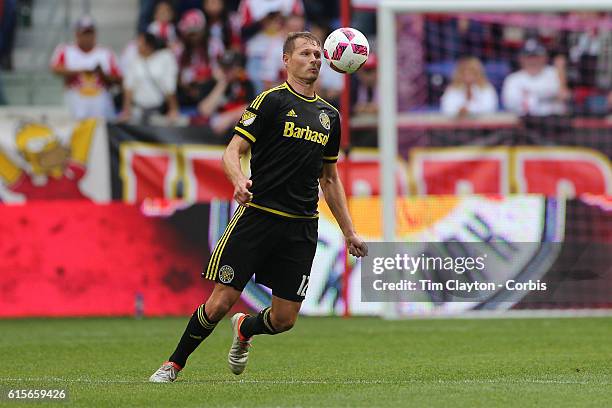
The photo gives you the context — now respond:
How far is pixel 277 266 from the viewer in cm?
911

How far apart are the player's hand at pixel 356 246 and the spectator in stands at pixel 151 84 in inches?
396

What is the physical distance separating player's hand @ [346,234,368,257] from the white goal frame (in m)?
6.48

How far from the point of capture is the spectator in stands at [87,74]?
1922cm

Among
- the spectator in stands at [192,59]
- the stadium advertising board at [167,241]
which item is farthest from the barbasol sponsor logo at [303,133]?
the spectator in stands at [192,59]

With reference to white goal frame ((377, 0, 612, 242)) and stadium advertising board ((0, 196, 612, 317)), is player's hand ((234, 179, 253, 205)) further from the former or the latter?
stadium advertising board ((0, 196, 612, 317))

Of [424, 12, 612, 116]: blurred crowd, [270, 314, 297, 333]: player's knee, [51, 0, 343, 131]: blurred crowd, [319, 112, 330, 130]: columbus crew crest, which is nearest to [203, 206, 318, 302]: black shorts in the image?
[270, 314, 297, 333]: player's knee

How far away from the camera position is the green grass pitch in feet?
26.6

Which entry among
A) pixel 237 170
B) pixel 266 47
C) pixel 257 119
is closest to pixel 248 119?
pixel 257 119

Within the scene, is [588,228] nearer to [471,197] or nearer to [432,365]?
[471,197]

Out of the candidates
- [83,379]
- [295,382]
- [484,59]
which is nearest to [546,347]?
[295,382]

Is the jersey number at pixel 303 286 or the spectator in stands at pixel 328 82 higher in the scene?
the spectator in stands at pixel 328 82

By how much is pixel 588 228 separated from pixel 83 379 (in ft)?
27.5

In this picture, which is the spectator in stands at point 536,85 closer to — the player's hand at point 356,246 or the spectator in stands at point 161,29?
the spectator in stands at point 161,29

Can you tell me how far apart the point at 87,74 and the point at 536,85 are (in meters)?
6.48
